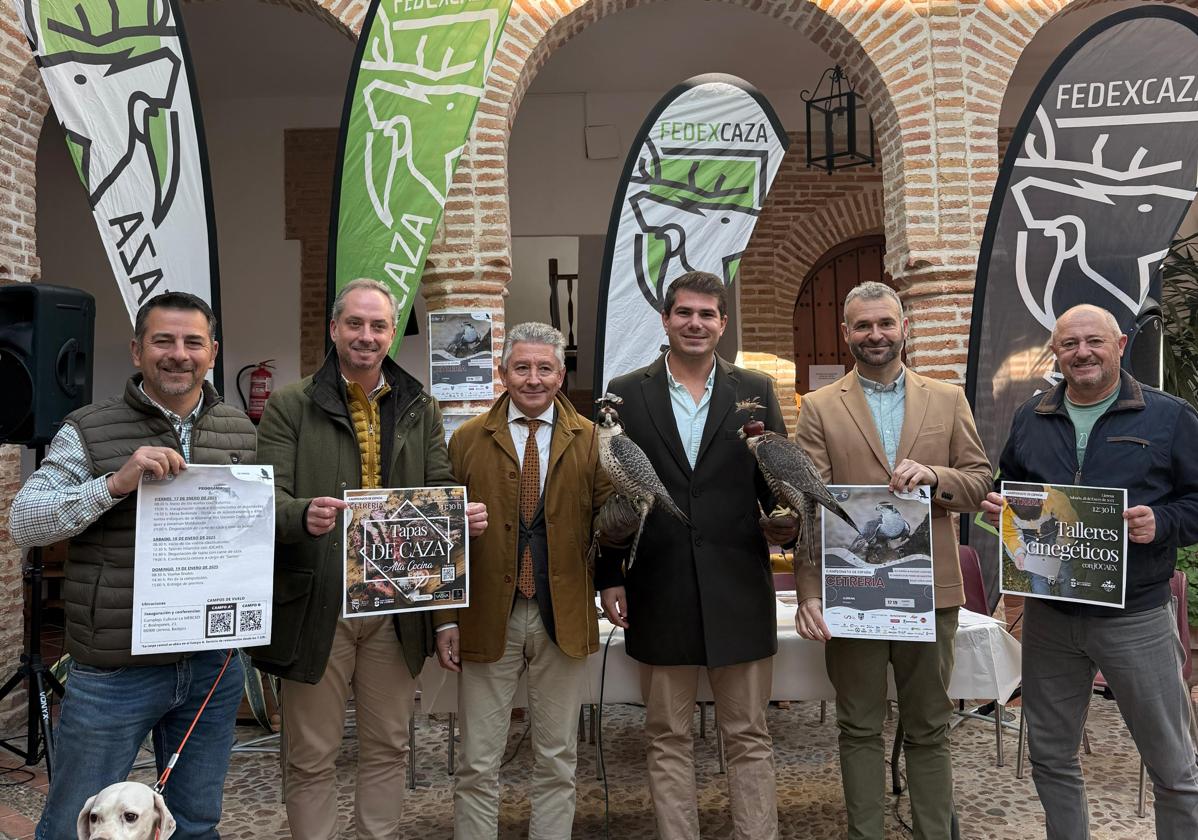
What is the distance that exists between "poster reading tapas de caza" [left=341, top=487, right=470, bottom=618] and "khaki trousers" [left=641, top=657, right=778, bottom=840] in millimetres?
844

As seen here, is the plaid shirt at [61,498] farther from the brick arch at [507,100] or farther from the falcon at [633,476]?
the brick arch at [507,100]

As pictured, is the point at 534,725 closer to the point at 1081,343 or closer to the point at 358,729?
the point at 358,729

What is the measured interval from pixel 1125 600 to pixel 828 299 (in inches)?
291

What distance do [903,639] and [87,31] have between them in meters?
4.43

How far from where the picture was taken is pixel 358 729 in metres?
2.79

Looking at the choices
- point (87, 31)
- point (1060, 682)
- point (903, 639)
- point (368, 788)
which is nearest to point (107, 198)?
point (87, 31)

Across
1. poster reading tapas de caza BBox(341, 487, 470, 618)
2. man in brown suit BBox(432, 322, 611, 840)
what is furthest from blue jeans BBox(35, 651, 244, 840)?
man in brown suit BBox(432, 322, 611, 840)

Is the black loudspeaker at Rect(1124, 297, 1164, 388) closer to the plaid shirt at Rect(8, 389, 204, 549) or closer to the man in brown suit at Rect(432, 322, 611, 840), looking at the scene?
the man in brown suit at Rect(432, 322, 611, 840)

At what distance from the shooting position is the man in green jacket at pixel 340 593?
2.68 metres

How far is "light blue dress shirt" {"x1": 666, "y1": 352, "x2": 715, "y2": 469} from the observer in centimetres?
302

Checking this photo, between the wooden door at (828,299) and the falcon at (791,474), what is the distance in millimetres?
7059

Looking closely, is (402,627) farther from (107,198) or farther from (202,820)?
(107,198)

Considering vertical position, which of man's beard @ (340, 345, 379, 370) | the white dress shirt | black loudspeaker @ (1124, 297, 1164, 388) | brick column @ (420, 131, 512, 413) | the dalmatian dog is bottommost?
the dalmatian dog

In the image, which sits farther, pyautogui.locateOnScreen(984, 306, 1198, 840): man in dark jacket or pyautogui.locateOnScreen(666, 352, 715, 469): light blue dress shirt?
pyautogui.locateOnScreen(666, 352, 715, 469): light blue dress shirt
